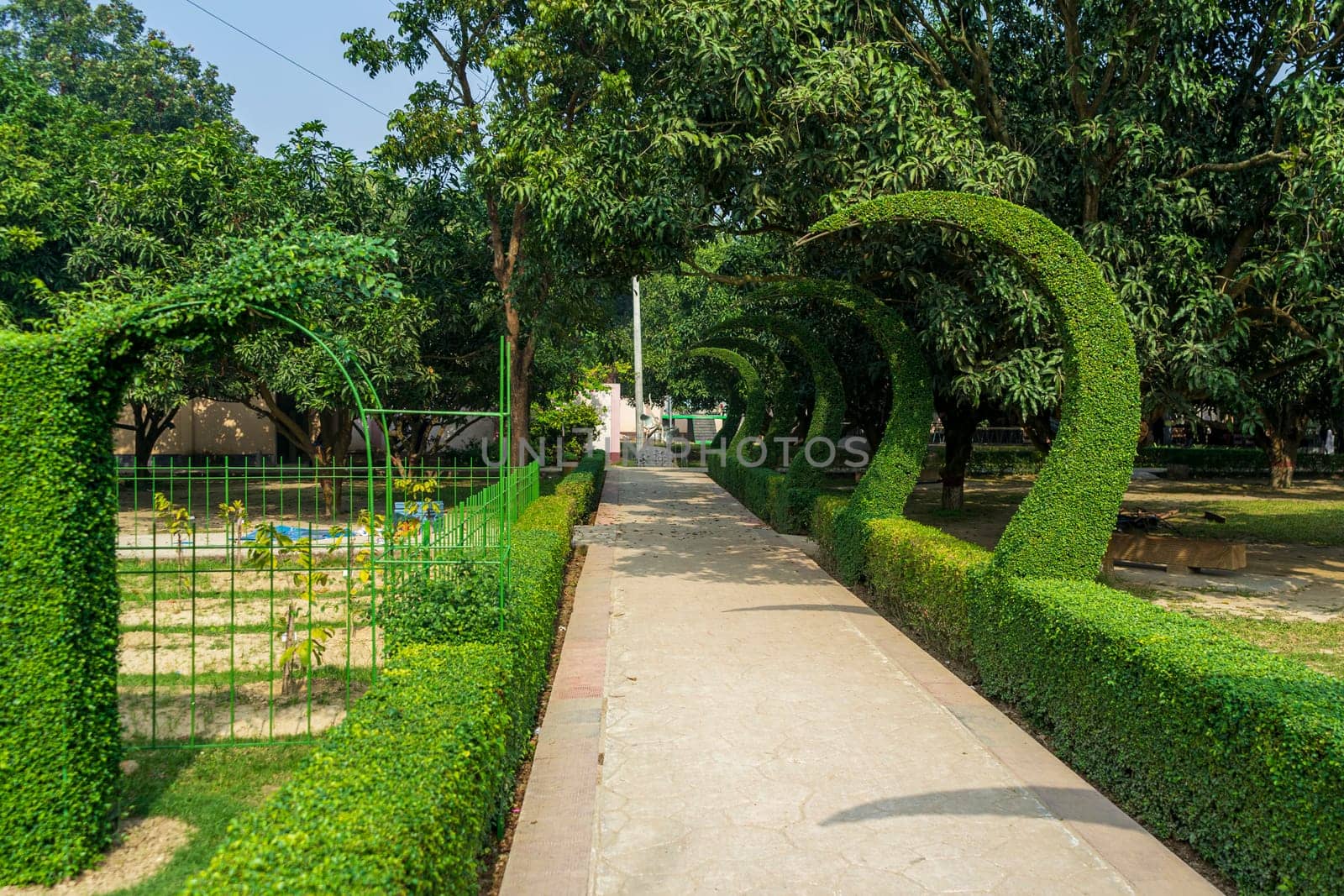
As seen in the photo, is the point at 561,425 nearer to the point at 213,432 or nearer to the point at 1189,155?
the point at 213,432

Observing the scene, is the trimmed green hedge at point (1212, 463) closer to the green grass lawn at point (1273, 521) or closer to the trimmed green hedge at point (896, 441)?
the green grass lawn at point (1273, 521)

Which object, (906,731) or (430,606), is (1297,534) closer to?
(906,731)

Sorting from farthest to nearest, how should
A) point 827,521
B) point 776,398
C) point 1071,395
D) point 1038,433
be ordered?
point 776,398, point 827,521, point 1038,433, point 1071,395

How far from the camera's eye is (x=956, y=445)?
1892 centimetres

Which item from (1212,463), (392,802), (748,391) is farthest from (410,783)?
(1212,463)

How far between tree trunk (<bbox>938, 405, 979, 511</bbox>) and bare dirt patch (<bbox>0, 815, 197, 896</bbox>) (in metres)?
13.9

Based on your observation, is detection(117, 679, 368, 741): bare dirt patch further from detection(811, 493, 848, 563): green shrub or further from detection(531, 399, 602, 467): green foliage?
detection(531, 399, 602, 467): green foliage

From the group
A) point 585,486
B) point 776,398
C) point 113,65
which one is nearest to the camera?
point 585,486

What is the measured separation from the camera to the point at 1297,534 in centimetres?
1695

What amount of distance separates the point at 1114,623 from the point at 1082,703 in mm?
586

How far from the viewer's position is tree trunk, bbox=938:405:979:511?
57.5 feet

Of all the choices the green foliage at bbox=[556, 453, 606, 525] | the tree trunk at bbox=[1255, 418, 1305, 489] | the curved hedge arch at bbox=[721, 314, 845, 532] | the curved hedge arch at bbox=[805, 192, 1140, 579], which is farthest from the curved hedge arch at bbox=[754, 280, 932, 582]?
the tree trunk at bbox=[1255, 418, 1305, 489]

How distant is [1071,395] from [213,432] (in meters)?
30.0

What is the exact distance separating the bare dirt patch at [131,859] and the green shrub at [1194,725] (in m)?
5.06
